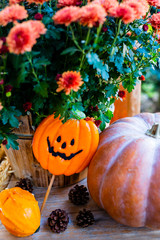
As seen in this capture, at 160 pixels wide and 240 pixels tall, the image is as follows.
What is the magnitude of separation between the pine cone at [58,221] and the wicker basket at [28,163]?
154 millimetres

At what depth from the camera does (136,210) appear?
618 mm

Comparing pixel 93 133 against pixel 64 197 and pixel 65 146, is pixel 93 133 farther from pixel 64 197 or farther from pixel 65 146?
pixel 64 197

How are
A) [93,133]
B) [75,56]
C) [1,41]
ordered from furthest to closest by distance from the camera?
1. [93,133]
2. [75,56]
3. [1,41]

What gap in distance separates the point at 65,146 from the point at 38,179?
0.22 m

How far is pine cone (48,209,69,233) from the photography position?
2.17 ft

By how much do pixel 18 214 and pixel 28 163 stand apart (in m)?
0.20

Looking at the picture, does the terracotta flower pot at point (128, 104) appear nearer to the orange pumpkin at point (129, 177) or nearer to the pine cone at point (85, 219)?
the orange pumpkin at point (129, 177)

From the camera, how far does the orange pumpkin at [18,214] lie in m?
0.62

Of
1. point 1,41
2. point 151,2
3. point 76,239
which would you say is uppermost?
point 151,2

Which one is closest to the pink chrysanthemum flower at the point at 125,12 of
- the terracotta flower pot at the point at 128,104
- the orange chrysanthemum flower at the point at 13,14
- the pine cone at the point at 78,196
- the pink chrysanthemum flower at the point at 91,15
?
the pink chrysanthemum flower at the point at 91,15

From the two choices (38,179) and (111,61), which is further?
(38,179)

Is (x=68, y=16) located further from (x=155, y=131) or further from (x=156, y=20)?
(x=155, y=131)

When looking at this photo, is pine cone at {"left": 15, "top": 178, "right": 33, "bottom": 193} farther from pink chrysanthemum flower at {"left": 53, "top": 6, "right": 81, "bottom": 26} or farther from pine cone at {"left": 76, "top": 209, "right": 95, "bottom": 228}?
pink chrysanthemum flower at {"left": 53, "top": 6, "right": 81, "bottom": 26}

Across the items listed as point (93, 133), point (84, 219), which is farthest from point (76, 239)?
point (93, 133)
